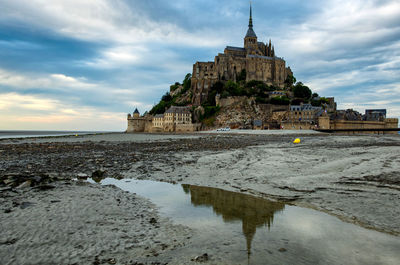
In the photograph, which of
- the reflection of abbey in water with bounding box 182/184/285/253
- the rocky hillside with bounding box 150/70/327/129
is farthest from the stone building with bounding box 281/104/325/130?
the reflection of abbey in water with bounding box 182/184/285/253

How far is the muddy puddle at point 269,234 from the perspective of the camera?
13.7 feet

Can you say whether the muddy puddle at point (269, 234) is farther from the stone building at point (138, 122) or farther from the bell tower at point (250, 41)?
the bell tower at point (250, 41)

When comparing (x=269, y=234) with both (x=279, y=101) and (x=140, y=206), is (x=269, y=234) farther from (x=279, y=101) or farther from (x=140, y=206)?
(x=279, y=101)

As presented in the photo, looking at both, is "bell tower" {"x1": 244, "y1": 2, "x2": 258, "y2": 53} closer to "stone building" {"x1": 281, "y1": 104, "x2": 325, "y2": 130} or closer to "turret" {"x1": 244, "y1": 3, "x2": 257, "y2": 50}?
"turret" {"x1": 244, "y1": 3, "x2": 257, "y2": 50}

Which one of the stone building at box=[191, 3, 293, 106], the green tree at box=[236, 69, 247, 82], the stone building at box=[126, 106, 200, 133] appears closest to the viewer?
the stone building at box=[126, 106, 200, 133]

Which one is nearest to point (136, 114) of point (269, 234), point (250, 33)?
point (250, 33)

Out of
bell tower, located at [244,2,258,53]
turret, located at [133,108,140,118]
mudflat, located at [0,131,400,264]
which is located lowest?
mudflat, located at [0,131,400,264]

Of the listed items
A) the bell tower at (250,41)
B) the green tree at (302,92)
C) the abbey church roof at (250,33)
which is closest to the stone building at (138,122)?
the bell tower at (250,41)

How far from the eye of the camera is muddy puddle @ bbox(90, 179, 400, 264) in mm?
4176

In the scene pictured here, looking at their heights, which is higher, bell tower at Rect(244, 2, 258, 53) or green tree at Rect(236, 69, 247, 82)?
bell tower at Rect(244, 2, 258, 53)

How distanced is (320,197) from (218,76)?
278ft

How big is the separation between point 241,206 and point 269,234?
6.10ft

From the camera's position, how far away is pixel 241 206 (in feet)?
23.0

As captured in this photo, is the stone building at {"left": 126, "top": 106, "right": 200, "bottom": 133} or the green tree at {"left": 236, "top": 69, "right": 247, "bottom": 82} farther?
the green tree at {"left": 236, "top": 69, "right": 247, "bottom": 82}
